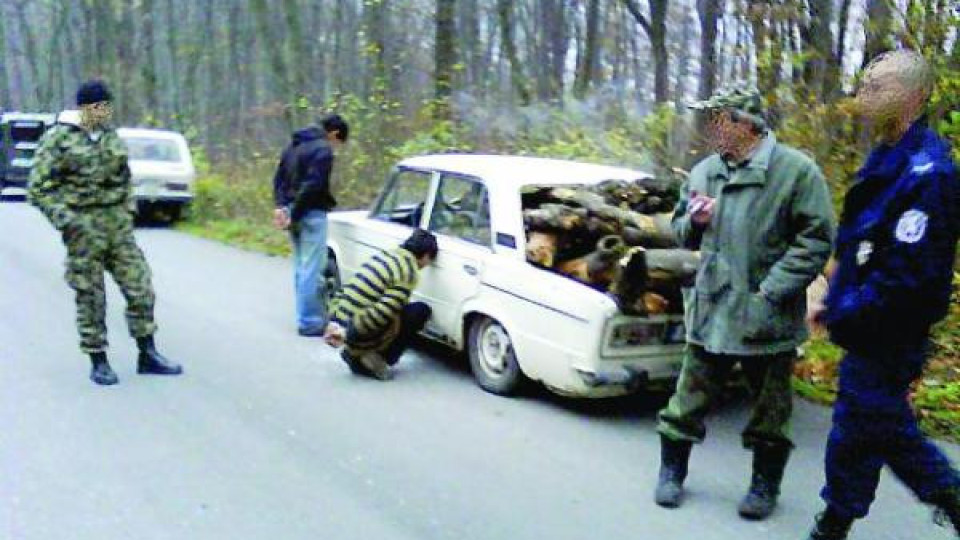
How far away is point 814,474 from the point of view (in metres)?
5.68

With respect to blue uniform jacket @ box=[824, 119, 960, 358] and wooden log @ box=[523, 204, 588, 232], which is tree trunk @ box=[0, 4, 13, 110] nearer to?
wooden log @ box=[523, 204, 588, 232]

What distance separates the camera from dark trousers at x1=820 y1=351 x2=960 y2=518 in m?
4.07

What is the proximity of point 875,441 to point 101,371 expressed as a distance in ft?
17.2

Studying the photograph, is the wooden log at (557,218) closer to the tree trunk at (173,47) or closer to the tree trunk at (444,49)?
the tree trunk at (444,49)

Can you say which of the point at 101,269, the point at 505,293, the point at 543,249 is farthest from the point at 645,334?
the point at 101,269

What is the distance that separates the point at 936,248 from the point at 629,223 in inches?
120

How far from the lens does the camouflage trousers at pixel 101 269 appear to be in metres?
7.07

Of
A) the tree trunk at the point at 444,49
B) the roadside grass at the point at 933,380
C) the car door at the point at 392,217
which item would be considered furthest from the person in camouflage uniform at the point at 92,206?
the tree trunk at the point at 444,49

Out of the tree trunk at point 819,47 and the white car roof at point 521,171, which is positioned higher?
the tree trunk at point 819,47

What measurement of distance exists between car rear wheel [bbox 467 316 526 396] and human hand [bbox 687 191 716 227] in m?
2.31

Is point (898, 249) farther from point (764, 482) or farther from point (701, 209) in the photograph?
point (764, 482)

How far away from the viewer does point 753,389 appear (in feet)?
16.9

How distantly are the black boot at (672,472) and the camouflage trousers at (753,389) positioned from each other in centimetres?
7

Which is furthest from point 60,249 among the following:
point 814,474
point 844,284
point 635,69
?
point 635,69
